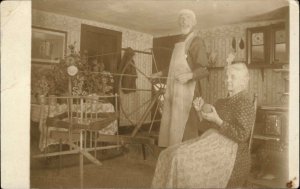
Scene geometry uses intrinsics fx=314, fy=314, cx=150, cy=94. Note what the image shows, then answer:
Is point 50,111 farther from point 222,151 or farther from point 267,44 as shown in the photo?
point 267,44

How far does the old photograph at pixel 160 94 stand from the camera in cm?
158

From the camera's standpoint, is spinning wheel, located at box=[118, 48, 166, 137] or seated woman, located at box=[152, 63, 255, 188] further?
spinning wheel, located at box=[118, 48, 166, 137]

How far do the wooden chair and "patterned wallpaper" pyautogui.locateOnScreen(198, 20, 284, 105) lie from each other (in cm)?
55

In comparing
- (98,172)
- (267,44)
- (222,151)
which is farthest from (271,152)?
(98,172)

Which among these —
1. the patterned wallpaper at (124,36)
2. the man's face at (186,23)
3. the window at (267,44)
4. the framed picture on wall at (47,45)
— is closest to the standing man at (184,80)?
the man's face at (186,23)

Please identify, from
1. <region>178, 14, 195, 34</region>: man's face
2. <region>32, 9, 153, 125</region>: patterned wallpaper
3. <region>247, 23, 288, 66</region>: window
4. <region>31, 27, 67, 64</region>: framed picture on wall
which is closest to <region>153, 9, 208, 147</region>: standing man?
<region>178, 14, 195, 34</region>: man's face

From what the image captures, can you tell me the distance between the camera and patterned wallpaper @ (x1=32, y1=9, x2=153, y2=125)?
1674 millimetres

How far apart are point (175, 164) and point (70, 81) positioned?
2.36 ft

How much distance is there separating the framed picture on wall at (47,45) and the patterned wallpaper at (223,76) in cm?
75

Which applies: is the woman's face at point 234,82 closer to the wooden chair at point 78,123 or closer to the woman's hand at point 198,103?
the woman's hand at point 198,103

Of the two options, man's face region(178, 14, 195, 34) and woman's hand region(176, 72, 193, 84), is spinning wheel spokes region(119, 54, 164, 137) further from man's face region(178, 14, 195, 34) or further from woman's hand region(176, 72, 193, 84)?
man's face region(178, 14, 195, 34)

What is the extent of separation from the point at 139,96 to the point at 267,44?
749 millimetres

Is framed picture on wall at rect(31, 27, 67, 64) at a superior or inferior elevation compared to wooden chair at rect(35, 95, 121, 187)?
superior

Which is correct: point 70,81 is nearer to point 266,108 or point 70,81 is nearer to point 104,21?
point 104,21
